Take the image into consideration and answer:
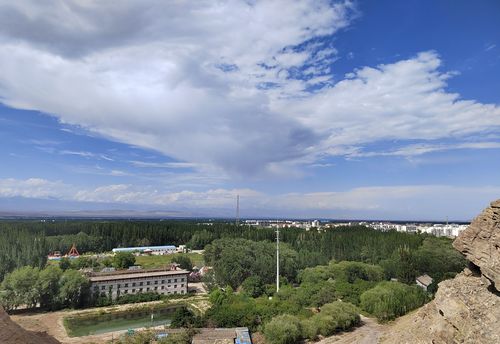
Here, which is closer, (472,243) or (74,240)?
(472,243)

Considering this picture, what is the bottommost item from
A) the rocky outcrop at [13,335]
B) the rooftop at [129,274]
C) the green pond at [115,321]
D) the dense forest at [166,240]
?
the green pond at [115,321]

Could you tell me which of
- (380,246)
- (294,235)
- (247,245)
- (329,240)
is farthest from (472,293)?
(294,235)

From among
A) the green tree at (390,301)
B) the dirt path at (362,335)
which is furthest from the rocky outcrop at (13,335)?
the green tree at (390,301)

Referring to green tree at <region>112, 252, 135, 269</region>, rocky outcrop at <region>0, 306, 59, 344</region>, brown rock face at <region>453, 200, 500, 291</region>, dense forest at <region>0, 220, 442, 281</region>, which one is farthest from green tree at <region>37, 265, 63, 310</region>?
brown rock face at <region>453, 200, 500, 291</region>

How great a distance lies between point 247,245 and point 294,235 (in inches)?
1196

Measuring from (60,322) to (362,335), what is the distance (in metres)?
28.7

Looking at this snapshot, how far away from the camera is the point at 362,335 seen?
29469 millimetres

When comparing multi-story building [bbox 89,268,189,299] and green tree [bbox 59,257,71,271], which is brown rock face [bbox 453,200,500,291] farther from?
green tree [bbox 59,257,71,271]

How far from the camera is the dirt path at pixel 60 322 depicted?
29828mm

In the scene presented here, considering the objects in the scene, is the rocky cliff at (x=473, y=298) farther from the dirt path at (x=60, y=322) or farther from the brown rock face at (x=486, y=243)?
→ the dirt path at (x=60, y=322)

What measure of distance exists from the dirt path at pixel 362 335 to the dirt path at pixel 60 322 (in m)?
17.0

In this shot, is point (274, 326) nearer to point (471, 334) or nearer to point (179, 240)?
point (471, 334)

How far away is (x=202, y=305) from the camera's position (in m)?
41.7

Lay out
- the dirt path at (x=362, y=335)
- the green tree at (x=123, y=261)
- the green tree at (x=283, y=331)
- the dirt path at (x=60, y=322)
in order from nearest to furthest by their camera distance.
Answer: the green tree at (x=283, y=331), the dirt path at (x=362, y=335), the dirt path at (x=60, y=322), the green tree at (x=123, y=261)
